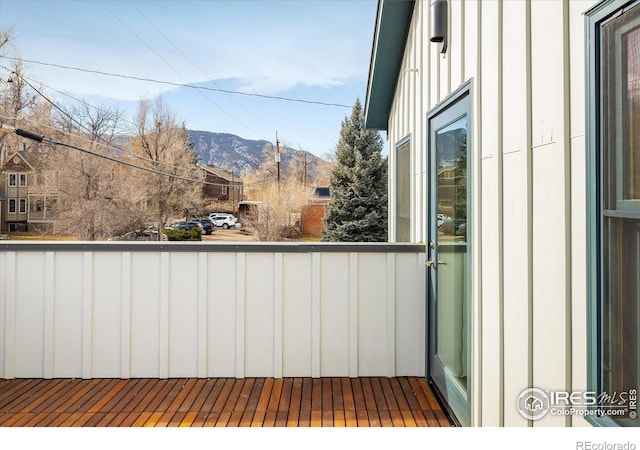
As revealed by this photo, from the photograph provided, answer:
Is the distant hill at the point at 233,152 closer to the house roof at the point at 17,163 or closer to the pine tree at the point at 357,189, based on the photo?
the pine tree at the point at 357,189

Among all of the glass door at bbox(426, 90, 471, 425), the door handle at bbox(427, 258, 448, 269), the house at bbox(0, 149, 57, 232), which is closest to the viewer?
the glass door at bbox(426, 90, 471, 425)

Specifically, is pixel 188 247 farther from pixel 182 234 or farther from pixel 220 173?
pixel 220 173

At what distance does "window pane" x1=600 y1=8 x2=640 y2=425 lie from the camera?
1313 millimetres

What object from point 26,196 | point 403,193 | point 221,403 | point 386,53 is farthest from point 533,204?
point 26,196

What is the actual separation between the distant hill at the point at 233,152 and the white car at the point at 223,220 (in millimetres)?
3086

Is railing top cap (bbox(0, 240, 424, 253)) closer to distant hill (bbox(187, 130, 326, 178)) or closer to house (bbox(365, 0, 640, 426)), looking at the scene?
house (bbox(365, 0, 640, 426))

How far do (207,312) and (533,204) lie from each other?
236 centimetres

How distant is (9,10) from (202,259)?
Result: 89.1 ft

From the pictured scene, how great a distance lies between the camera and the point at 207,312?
336 cm

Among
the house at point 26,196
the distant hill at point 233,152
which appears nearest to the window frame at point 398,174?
the distant hill at point 233,152

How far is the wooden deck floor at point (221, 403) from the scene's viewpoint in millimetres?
2742

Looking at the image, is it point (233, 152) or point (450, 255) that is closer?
point (450, 255)

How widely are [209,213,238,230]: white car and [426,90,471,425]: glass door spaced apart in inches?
652

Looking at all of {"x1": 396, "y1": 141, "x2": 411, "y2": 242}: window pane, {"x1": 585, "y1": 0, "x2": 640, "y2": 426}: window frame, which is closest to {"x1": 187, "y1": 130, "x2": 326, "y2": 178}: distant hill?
{"x1": 396, "y1": 141, "x2": 411, "y2": 242}: window pane
